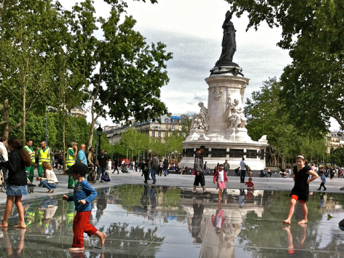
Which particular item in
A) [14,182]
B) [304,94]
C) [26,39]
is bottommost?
[14,182]

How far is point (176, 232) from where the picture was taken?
26.3 feet

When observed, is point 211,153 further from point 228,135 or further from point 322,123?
point 322,123

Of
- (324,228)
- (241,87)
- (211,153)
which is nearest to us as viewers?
(324,228)

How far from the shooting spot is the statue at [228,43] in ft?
134

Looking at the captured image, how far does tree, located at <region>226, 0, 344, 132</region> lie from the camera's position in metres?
13.8

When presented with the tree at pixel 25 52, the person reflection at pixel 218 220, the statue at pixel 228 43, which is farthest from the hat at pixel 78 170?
Result: the statue at pixel 228 43

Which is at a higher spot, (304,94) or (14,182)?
(304,94)

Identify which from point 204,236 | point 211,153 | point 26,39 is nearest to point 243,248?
point 204,236

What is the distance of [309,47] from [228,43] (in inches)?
928

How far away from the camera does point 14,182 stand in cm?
796

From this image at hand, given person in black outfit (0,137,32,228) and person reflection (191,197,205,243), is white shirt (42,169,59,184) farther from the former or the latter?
person in black outfit (0,137,32,228)

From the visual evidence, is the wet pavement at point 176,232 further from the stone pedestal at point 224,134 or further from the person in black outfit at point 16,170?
the stone pedestal at point 224,134

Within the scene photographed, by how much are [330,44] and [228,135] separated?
79.5 ft

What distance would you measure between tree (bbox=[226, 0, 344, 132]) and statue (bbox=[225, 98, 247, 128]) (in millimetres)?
6426
